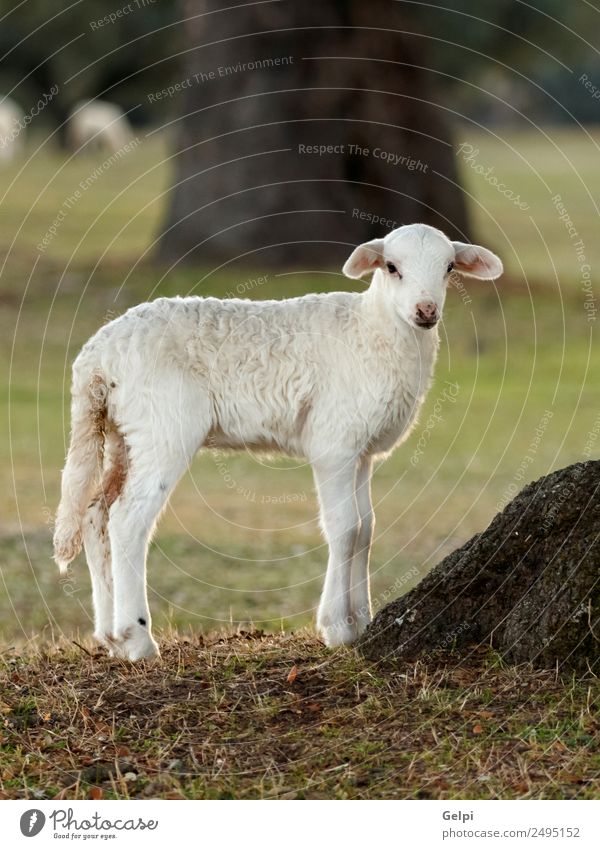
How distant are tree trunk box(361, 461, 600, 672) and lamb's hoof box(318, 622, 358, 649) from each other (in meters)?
0.28

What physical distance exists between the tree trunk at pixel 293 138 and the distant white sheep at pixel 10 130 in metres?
32.0

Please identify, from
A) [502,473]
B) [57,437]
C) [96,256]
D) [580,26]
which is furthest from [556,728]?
[580,26]

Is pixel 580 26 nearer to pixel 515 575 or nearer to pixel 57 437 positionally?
pixel 57 437

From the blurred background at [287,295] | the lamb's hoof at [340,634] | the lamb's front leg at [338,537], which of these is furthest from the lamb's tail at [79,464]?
the blurred background at [287,295]

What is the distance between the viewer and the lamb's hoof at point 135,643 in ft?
28.1

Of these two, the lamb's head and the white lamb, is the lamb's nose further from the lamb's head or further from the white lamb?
the white lamb

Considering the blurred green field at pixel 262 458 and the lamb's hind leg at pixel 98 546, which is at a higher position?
the blurred green field at pixel 262 458

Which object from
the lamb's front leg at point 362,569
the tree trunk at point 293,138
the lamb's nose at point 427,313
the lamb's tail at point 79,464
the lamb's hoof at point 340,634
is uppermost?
the tree trunk at point 293,138

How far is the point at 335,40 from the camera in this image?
25672 mm

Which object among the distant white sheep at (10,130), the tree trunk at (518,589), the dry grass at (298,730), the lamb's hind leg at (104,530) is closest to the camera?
the dry grass at (298,730)

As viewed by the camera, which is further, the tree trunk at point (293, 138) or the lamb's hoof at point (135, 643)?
the tree trunk at point (293, 138)

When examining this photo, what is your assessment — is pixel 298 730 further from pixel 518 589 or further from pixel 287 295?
pixel 287 295

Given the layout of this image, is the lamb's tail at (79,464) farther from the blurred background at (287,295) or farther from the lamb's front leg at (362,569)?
the blurred background at (287,295)

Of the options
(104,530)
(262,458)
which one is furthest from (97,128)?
(104,530)
